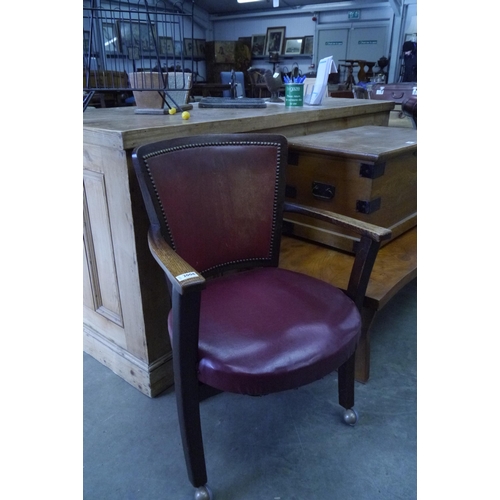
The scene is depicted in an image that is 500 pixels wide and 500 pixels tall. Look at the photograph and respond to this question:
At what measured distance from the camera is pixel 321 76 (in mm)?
2076

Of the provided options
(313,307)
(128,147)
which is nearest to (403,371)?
(313,307)

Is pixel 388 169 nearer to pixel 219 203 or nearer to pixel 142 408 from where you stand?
pixel 219 203

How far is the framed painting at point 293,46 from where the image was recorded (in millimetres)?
9359

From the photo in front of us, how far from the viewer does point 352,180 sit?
1486mm

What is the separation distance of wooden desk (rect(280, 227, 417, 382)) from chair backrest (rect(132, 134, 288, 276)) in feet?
0.75

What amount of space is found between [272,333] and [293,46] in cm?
984

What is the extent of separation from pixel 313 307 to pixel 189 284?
426 mm

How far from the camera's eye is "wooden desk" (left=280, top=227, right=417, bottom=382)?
1356 millimetres

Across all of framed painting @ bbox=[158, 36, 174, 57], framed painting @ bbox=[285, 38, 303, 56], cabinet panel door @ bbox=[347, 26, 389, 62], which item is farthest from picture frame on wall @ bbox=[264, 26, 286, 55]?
framed painting @ bbox=[158, 36, 174, 57]

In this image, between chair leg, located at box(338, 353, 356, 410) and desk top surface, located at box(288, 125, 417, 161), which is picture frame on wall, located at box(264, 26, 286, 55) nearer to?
desk top surface, located at box(288, 125, 417, 161)

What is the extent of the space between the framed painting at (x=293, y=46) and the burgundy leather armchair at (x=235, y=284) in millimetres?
9238

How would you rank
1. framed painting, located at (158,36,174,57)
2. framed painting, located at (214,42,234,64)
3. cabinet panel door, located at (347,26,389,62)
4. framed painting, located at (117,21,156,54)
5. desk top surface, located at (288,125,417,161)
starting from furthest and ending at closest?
framed painting, located at (214,42,234,64) < cabinet panel door, located at (347,26,389,62) < framed painting, located at (158,36,174,57) < framed painting, located at (117,21,156,54) < desk top surface, located at (288,125,417,161)

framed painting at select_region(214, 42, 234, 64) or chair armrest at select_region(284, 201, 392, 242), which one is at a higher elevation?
framed painting at select_region(214, 42, 234, 64)

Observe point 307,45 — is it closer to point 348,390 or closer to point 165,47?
point 165,47
